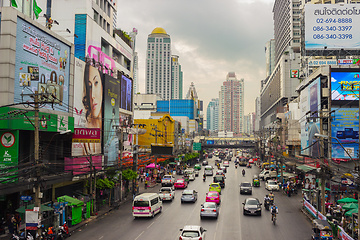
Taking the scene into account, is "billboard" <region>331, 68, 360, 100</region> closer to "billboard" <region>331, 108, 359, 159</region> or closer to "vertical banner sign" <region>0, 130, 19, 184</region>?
"billboard" <region>331, 108, 359, 159</region>

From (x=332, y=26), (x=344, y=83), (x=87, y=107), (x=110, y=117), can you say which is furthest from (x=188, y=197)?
(x=332, y=26)

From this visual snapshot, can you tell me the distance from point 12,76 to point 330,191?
34.2m

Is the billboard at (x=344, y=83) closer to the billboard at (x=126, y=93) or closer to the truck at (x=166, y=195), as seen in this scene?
the truck at (x=166, y=195)

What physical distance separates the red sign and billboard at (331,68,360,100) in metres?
29.3

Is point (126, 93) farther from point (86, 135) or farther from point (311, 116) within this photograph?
point (311, 116)

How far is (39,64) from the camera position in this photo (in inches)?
1108

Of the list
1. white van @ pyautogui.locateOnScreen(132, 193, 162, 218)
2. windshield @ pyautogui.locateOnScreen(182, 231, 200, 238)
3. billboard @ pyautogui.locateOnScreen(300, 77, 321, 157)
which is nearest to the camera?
windshield @ pyautogui.locateOnScreen(182, 231, 200, 238)

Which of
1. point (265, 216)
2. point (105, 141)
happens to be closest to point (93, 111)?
point (105, 141)

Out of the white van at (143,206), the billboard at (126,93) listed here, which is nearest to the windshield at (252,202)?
the white van at (143,206)

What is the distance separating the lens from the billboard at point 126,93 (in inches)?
2008

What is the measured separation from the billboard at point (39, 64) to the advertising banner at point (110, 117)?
29.1 ft

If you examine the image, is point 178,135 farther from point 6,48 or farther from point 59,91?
point 6,48

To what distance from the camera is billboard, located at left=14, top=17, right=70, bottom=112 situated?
2558 centimetres

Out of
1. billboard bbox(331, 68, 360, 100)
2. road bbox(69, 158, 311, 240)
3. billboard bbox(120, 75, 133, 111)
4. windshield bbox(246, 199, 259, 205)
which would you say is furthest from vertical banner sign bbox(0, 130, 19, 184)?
billboard bbox(331, 68, 360, 100)
